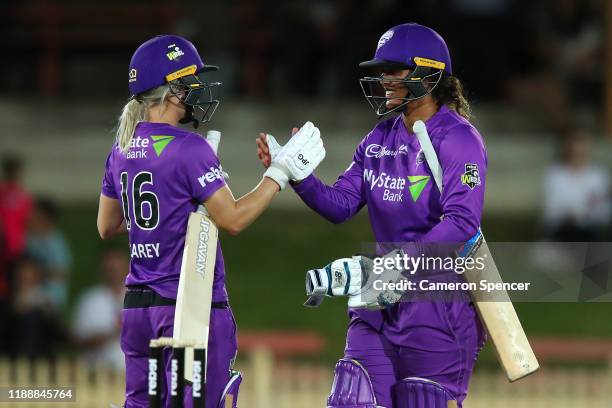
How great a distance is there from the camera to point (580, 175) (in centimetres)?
1110

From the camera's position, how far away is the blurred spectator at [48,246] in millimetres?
10016

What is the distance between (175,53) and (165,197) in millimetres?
612

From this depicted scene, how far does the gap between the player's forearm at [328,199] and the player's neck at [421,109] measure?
0.43 m

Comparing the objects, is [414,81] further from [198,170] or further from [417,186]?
[198,170]

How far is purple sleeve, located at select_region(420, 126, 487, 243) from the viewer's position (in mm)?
5156

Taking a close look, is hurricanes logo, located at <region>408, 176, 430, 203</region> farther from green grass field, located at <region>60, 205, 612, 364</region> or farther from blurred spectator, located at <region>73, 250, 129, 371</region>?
green grass field, located at <region>60, 205, 612, 364</region>

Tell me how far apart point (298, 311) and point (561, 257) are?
2354mm

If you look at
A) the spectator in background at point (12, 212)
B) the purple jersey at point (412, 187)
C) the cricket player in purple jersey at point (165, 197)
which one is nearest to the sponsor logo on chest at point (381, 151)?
the purple jersey at point (412, 187)

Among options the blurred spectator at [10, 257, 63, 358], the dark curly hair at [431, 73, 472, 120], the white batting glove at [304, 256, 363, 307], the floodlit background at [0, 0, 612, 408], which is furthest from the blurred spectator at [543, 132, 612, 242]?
the white batting glove at [304, 256, 363, 307]

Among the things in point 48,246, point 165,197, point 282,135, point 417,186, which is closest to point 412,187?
point 417,186

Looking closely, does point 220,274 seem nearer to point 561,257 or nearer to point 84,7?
point 561,257

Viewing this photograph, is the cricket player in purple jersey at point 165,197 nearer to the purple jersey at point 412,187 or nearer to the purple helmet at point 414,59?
the purple jersey at point 412,187

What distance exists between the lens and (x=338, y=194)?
18.5 feet

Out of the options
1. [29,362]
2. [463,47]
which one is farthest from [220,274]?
[463,47]
